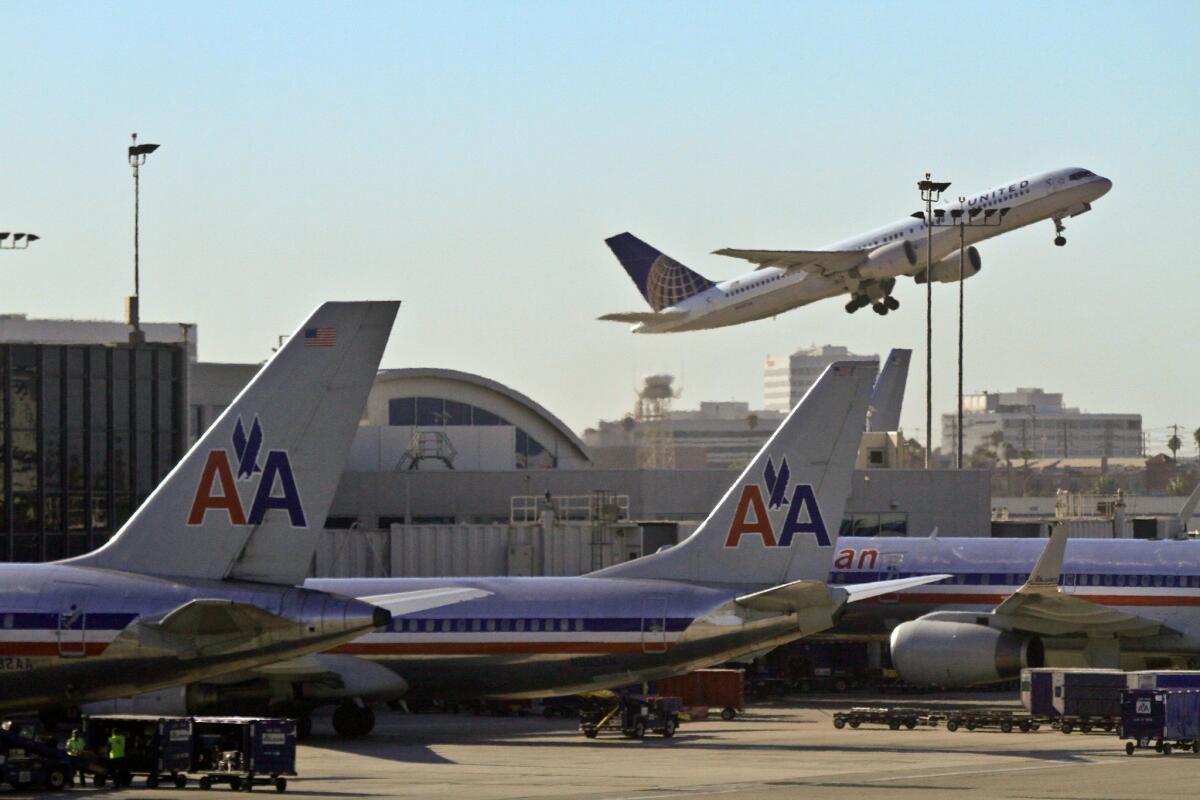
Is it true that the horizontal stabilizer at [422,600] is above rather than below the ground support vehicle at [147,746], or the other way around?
above

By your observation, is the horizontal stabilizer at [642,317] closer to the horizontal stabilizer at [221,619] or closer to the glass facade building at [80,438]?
the glass facade building at [80,438]

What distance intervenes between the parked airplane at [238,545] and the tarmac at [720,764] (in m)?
2.65

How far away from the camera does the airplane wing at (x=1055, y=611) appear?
53188 mm

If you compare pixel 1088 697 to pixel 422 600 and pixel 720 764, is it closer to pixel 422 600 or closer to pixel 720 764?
pixel 720 764

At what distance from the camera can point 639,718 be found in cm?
4934

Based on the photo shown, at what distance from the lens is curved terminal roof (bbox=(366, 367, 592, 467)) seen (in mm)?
97062

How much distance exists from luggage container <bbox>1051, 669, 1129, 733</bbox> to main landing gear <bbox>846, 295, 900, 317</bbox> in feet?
200

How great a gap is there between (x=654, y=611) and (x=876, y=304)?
66.0 meters

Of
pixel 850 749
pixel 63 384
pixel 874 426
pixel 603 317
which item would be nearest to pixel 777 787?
pixel 850 749

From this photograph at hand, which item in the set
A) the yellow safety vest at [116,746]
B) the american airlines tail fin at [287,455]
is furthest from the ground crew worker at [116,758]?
the american airlines tail fin at [287,455]

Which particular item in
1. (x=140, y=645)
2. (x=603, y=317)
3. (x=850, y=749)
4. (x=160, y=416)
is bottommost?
(x=850, y=749)

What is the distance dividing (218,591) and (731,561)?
1639 centimetres

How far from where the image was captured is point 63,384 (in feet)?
212

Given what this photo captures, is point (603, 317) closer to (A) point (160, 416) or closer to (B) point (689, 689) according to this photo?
(A) point (160, 416)
